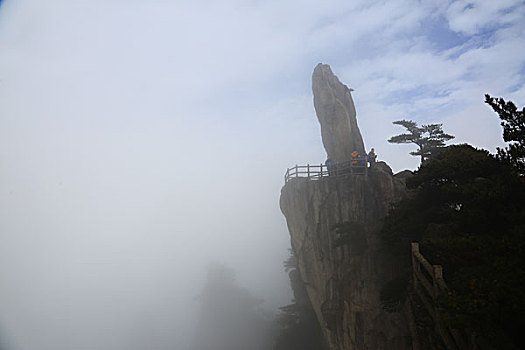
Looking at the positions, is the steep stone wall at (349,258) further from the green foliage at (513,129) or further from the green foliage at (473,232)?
the green foliage at (513,129)

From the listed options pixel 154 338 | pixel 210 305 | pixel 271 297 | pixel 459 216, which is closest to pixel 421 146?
pixel 459 216

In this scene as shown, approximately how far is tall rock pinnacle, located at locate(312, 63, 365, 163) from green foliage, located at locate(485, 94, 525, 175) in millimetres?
16233

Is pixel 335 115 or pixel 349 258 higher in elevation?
pixel 335 115

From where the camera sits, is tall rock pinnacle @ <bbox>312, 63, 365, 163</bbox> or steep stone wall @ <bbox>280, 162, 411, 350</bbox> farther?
tall rock pinnacle @ <bbox>312, 63, 365, 163</bbox>

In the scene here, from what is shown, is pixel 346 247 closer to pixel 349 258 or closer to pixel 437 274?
pixel 349 258

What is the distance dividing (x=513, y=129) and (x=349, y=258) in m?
13.6

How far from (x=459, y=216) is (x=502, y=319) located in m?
6.23

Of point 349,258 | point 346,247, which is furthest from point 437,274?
point 346,247

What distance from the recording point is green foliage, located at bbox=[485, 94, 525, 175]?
1173 cm

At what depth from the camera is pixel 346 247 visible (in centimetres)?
2300

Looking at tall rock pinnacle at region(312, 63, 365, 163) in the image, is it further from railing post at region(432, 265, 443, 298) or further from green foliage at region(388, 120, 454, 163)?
railing post at region(432, 265, 443, 298)

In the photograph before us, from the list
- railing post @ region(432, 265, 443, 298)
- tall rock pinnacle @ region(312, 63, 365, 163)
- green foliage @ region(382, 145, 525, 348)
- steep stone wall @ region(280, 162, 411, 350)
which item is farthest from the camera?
tall rock pinnacle @ region(312, 63, 365, 163)

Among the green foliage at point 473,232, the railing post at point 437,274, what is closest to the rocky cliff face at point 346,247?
the green foliage at point 473,232

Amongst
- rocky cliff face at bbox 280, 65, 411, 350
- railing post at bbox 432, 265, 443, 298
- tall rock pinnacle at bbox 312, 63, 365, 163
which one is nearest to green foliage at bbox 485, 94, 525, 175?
railing post at bbox 432, 265, 443, 298
